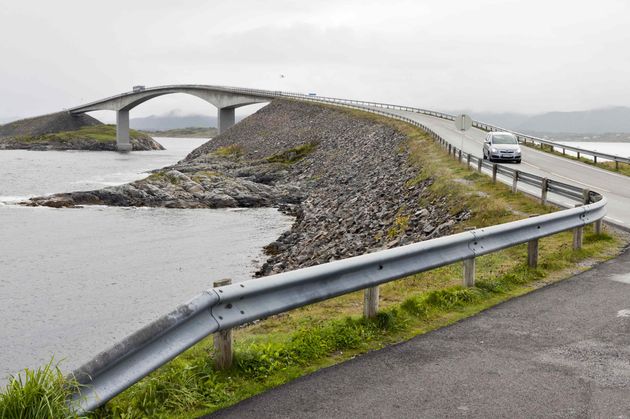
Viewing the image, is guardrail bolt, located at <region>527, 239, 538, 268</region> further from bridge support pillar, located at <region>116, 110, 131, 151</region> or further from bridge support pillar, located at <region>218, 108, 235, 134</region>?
bridge support pillar, located at <region>116, 110, 131, 151</region>

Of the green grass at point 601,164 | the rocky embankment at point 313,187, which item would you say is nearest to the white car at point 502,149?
the rocky embankment at point 313,187

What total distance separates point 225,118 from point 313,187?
67.5 m

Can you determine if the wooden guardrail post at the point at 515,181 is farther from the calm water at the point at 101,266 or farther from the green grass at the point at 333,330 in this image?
the calm water at the point at 101,266

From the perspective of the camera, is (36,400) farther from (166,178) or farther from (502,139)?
(166,178)

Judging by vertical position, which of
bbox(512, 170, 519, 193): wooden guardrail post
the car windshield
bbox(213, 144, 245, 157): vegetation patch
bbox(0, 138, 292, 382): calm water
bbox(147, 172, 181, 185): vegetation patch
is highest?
the car windshield

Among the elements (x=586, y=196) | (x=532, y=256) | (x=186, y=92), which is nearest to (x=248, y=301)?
(x=532, y=256)

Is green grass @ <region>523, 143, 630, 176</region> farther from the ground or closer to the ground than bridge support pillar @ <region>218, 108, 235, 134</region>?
closer to the ground

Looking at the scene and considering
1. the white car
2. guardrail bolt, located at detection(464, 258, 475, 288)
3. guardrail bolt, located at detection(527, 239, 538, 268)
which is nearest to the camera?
guardrail bolt, located at detection(464, 258, 475, 288)

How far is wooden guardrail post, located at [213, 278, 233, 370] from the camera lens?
5.50 m

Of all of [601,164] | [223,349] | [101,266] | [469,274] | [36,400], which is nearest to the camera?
[36,400]

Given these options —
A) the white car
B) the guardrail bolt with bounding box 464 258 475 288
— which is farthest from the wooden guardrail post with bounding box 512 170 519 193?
the white car

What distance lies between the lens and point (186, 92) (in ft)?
398

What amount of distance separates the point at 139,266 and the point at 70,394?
2020cm

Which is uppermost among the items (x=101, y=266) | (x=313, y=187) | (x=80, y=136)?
(x=80, y=136)
